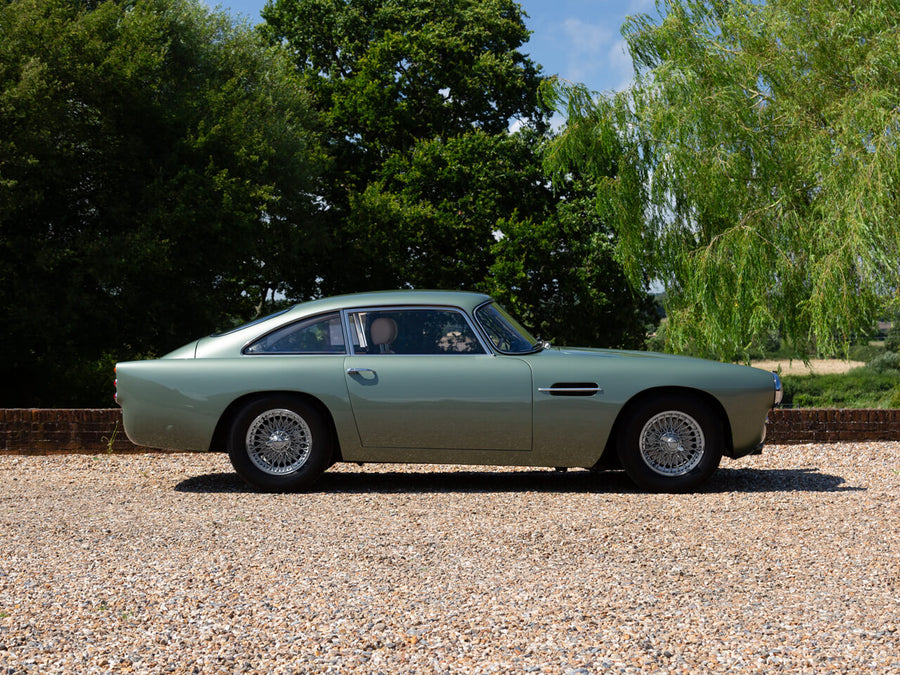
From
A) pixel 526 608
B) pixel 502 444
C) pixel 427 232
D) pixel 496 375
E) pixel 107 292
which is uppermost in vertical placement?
pixel 427 232

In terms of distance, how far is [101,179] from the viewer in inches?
762

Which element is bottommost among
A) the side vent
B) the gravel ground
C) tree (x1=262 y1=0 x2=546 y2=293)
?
the gravel ground

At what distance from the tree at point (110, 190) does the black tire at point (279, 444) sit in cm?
1109

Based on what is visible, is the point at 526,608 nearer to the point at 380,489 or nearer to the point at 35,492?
the point at 380,489

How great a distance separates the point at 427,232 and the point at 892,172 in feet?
50.3

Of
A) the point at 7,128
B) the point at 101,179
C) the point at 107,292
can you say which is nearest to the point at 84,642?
the point at 7,128

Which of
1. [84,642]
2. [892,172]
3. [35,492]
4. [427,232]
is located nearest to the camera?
[84,642]

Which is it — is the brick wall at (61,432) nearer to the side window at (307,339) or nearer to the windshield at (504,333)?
the side window at (307,339)

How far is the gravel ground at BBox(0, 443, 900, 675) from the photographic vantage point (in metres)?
3.32

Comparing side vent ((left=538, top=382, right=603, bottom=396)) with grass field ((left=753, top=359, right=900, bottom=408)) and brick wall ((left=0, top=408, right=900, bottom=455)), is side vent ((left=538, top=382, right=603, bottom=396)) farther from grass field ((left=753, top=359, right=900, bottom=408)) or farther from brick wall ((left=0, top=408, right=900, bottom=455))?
grass field ((left=753, top=359, right=900, bottom=408))

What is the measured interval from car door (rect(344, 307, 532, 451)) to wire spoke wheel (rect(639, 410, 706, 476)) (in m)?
0.90

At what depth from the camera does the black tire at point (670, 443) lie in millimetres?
6676

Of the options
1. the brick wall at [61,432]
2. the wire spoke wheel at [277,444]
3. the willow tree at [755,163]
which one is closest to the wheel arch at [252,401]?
the wire spoke wheel at [277,444]

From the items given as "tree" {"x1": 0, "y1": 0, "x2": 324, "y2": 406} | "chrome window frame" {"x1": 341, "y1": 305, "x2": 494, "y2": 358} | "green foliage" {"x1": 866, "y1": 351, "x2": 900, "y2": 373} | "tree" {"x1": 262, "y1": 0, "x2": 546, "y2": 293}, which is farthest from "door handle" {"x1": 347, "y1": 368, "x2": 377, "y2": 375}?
"green foliage" {"x1": 866, "y1": 351, "x2": 900, "y2": 373}
